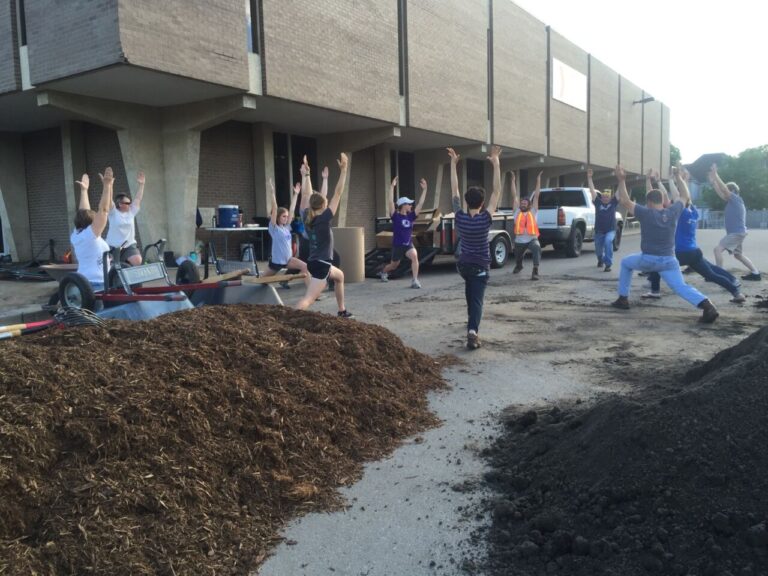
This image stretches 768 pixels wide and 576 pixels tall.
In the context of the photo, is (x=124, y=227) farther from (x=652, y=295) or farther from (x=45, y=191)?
(x=45, y=191)

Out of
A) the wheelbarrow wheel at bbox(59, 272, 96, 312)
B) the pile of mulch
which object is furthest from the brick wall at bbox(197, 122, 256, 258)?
the pile of mulch

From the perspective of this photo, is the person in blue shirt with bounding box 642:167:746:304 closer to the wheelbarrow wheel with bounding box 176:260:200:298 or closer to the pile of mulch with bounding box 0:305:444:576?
the pile of mulch with bounding box 0:305:444:576

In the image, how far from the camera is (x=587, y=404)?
461 centimetres

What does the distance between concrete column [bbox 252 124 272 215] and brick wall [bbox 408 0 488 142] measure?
16.4 ft

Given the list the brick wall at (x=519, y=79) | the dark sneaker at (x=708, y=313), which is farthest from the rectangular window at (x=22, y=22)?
the brick wall at (x=519, y=79)

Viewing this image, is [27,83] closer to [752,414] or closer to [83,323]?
[83,323]

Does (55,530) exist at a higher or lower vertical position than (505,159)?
lower

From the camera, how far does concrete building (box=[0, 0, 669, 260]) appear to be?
43.8 feet

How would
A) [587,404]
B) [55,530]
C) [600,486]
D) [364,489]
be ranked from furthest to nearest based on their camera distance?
[587,404] → [364,489] → [600,486] → [55,530]

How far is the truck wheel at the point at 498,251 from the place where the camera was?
1602 cm

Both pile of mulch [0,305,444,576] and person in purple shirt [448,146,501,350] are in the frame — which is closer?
pile of mulch [0,305,444,576]

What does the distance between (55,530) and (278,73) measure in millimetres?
14547

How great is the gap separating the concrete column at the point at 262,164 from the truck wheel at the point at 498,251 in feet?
23.2

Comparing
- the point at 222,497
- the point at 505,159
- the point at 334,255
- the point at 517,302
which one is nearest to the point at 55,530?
the point at 222,497
